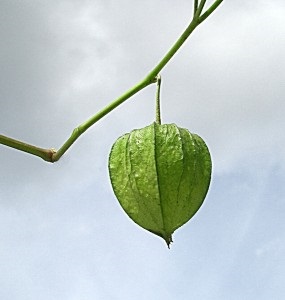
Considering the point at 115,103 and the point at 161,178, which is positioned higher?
the point at 115,103

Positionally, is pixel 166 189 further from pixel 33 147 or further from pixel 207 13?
pixel 207 13

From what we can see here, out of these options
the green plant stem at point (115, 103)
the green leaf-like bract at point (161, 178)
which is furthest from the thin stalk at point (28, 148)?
the green leaf-like bract at point (161, 178)

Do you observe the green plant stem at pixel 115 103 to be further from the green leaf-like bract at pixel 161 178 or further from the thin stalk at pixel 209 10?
the green leaf-like bract at pixel 161 178

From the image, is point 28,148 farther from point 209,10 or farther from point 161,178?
point 209,10

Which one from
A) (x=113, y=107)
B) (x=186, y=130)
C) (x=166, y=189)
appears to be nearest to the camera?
(x=113, y=107)

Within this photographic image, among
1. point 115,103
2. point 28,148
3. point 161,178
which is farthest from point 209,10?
point 28,148

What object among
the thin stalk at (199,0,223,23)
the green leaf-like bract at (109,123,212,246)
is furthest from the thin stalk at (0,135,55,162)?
the thin stalk at (199,0,223,23)

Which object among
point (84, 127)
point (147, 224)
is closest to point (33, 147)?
point (84, 127)
